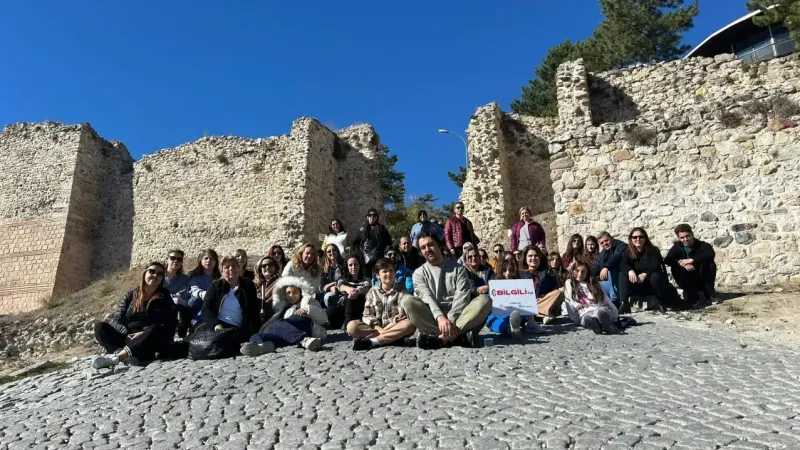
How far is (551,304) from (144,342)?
4897mm

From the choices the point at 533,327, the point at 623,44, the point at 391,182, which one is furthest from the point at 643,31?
the point at 533,327

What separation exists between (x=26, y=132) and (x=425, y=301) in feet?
81.2

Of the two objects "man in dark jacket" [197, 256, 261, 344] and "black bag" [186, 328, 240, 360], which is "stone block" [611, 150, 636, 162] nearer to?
"man in dark jacket" [197, 256, 261, 344]

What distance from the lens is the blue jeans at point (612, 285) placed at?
25.8ft

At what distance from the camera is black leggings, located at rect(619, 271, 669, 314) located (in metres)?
7.62

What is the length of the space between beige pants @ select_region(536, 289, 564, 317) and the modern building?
2979 cm

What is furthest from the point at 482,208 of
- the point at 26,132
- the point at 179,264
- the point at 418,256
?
the point at 26,132

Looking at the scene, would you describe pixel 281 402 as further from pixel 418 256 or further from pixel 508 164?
Result: pixel 508 164

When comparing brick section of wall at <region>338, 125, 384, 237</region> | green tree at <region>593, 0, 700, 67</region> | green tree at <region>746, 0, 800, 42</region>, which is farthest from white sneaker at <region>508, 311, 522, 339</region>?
green tree at <region>593, 0, 700, 67</region>

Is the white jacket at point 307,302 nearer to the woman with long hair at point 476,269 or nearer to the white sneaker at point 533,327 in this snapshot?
the woman with long hair at point 476,269

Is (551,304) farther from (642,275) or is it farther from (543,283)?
(642,275)

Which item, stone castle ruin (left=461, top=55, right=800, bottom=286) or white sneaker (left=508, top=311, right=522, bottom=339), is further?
stone castle ruin (left=461, top=55, right=800, bottom=286)

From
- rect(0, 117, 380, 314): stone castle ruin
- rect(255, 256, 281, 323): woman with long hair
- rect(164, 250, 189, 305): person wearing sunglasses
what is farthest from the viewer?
rect(0, 117, 380, 314): stone castle ruin

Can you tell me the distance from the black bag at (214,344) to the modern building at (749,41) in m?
32.9
